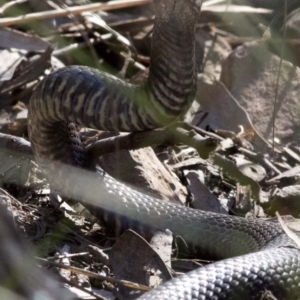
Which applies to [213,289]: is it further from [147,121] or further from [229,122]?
[229,122]

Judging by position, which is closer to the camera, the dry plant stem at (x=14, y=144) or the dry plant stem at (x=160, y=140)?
the dry plant stem at (x=160, y=140)

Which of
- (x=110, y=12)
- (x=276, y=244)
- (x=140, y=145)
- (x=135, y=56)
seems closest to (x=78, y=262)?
(x=140, y=145)

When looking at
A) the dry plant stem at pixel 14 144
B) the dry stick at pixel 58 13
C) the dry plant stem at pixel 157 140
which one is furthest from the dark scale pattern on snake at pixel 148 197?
the dry stick at pixel 58 13

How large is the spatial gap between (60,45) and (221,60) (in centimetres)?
179

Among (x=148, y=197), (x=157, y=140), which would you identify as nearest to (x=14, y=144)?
(x=148, y=197)

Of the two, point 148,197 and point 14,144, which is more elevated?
point 14,144

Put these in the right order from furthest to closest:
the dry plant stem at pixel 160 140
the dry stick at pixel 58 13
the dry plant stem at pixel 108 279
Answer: the dry stick at pixel 58 13, the dry plant stem at pixel 160 140, the dry plant stem at pixel 108 279

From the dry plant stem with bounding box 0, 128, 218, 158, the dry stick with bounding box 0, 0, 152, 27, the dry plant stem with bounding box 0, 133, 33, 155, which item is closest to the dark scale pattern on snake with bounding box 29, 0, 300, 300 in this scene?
the dry plant stem with bounding box 0, 128, 218, 158

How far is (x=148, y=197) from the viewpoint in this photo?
5910 millimetres

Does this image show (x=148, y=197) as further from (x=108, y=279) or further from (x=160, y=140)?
(x=108, y=279)

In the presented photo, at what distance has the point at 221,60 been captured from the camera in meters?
8.67

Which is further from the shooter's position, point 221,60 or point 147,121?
point 221,60

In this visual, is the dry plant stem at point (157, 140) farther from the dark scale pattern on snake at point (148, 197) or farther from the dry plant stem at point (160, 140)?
the dark scale pattern on snake at point (148, 197)

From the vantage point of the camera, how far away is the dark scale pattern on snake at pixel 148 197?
438cm
